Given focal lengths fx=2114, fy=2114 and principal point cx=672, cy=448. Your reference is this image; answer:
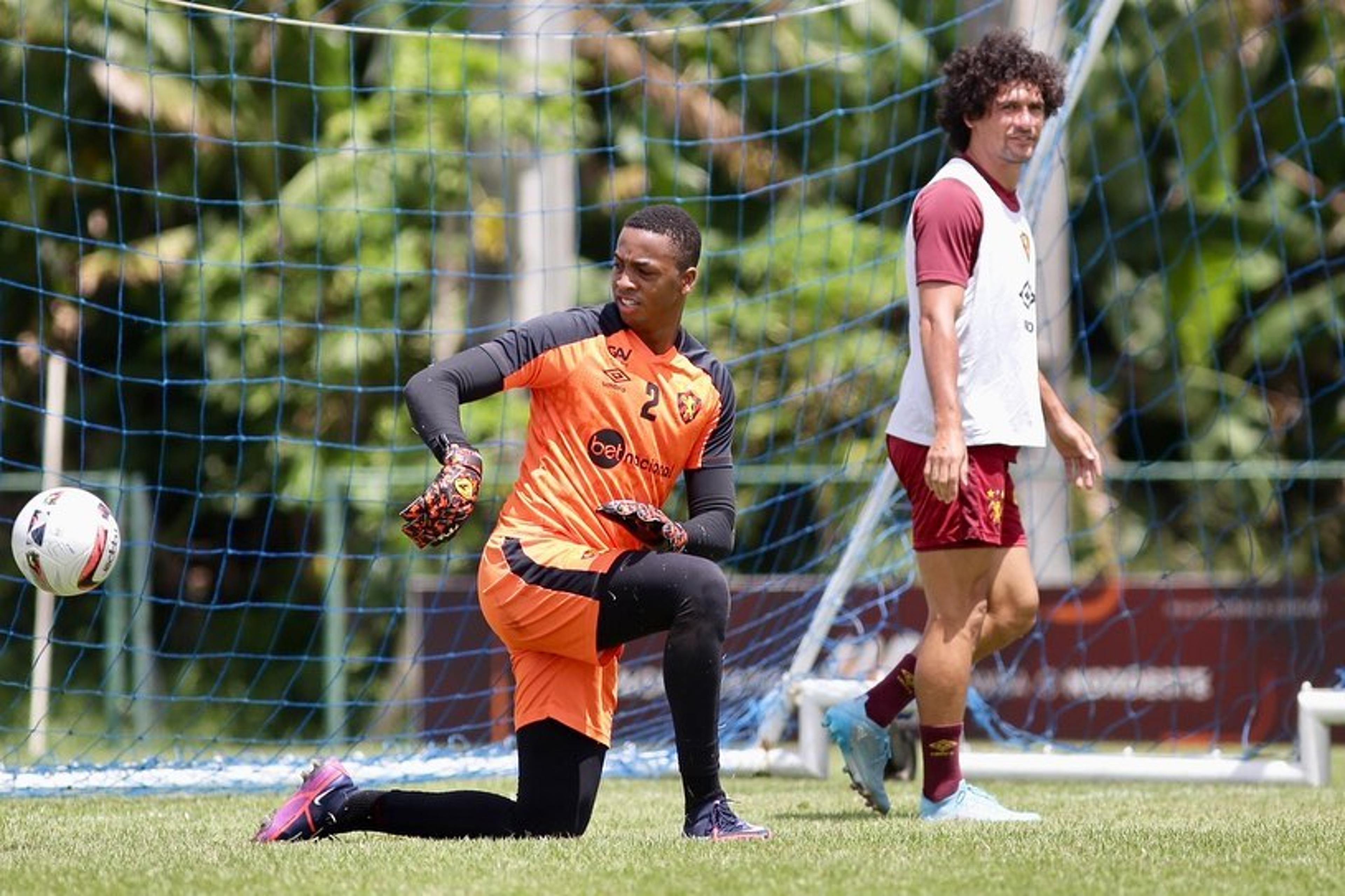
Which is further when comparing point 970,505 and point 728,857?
point 970,505

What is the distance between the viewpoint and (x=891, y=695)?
21.4ft

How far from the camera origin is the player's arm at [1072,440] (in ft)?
21.4

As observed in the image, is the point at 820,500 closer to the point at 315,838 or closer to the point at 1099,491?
the point at 1099,491

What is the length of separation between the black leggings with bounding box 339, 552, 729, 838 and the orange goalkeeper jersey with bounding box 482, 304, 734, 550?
0.74 ft

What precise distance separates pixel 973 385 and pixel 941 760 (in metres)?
1.10

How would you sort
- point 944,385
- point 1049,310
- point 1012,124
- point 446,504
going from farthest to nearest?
point 1049,310, point 1012,124, point 944,385, point 446,504

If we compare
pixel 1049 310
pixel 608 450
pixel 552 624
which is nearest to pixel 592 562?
pixel 552 624

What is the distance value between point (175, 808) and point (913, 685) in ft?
8.08

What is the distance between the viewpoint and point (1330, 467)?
11.8 m

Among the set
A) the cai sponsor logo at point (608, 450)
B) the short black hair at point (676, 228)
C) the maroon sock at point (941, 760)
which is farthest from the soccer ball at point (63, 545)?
the maroon sock at point (941, 760)

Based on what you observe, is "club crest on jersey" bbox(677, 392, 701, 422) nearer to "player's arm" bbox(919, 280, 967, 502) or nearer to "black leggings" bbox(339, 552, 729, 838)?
"black leggings" bbox(339, 552, 729, 838)

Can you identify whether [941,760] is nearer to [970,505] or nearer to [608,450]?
[970,505]

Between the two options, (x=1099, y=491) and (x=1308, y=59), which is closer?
(x=1099, y=491)

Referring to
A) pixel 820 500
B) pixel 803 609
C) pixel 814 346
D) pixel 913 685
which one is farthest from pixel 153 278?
pixel 913 685
